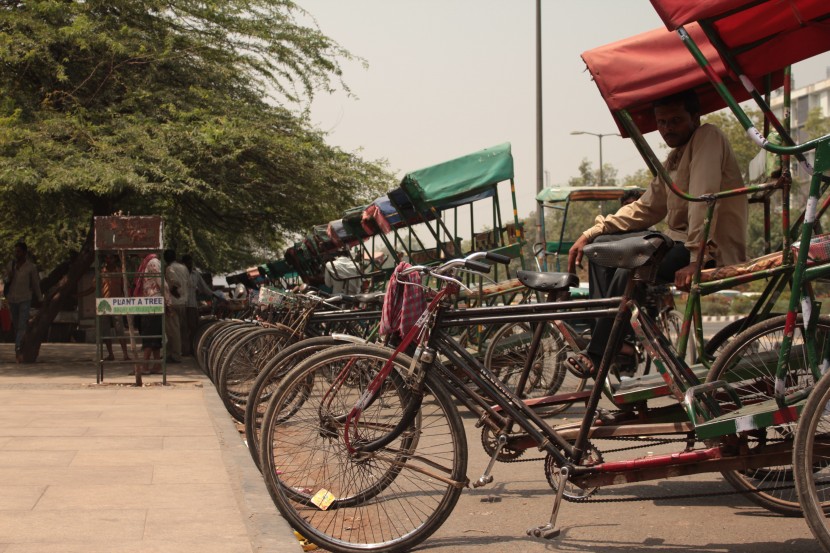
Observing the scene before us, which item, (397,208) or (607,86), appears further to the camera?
(397,208)

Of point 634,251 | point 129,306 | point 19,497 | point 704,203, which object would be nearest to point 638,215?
point 704,203

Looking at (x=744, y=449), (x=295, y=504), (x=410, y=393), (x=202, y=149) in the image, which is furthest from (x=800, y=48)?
(x=202, y=149)

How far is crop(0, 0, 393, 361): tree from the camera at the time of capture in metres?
14.6

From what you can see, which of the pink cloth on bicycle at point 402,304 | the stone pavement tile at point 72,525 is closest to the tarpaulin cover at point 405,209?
the pink cloth on bicycle at point 402,304

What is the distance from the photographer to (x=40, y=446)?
23.4 feet

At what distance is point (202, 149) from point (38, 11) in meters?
3.17

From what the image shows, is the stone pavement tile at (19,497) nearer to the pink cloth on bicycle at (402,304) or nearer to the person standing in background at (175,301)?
the pink cloth on bicycle at (402,304)

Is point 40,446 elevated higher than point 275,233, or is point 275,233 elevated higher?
point 275,233

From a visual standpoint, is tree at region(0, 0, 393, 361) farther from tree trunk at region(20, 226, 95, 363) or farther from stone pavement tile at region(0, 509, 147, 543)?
stone pavement tile at region(0, 509, 147, 543)

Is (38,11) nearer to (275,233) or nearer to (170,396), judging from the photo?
(275,233)

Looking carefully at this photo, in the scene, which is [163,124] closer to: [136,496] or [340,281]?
[340,281]

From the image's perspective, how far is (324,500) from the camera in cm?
501

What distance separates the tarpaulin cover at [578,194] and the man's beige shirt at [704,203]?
30.3 feet

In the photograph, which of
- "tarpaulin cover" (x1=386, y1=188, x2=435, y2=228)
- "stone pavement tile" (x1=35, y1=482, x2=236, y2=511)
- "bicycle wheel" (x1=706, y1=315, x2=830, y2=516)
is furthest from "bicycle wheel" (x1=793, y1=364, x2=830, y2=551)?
"tarpaulin cover" (x1=386, y1=188, x2=435, y2=228)
